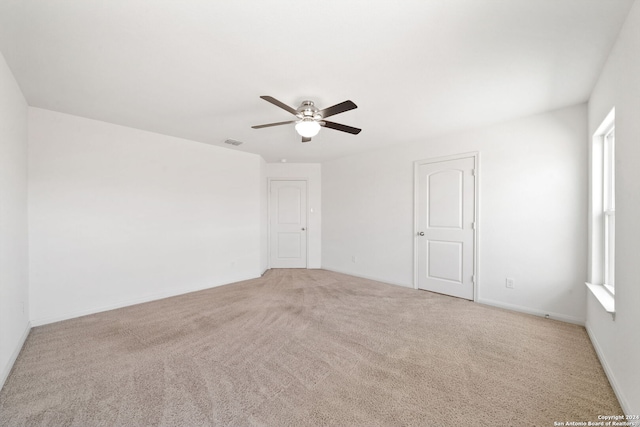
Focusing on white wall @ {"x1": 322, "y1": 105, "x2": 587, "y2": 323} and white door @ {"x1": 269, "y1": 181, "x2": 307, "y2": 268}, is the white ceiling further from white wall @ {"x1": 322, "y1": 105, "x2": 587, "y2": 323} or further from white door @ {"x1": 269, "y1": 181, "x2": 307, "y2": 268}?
white door @ {"x1": 269, "y1": 181, "x2": 307, "y2": 268}


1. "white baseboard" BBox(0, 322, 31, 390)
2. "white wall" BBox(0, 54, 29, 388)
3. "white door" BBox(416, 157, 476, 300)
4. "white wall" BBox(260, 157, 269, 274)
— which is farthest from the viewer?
"white wall" BBox(260, 157, 269, 274)

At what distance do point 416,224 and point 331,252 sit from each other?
201 cm

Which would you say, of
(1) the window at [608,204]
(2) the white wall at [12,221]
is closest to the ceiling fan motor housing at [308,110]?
(2) the white wall at [12,221]

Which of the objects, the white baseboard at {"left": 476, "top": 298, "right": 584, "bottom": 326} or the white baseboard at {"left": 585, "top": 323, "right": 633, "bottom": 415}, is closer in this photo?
the white baseboard at {"left": 585, "top": 323, "right": 633, "bottom": 415}

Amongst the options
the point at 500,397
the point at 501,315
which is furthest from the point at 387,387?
the point at 501,315

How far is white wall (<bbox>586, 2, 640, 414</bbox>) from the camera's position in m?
1.45

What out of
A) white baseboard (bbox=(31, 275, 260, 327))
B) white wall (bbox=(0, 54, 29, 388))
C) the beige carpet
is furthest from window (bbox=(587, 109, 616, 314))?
white wall (bbox=(0, 54, 29, 388))

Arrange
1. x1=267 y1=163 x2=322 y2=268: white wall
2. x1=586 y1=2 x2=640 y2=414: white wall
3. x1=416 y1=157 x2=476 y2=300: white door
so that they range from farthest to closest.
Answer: x1=267 y1=163 x2=322 y2=268: white wall < x1=416 y1=157 x2=476 y2=300: white door < x1=586 y1=2 x2=640 y2=414: white wall

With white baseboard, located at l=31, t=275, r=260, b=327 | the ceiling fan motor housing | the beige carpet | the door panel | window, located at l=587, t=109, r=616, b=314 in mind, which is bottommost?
the beige carpet

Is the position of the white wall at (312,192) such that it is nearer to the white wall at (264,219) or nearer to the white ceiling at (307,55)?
the white wall at (264,219)

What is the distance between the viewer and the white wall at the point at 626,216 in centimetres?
145

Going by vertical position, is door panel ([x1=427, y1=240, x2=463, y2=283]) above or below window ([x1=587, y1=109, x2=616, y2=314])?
below

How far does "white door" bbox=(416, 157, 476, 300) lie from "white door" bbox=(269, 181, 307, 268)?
251 centimetres

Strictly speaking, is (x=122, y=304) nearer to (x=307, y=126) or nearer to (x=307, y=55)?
(x=307, y=126)
